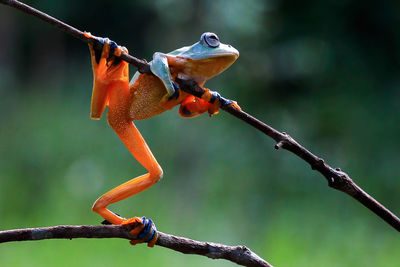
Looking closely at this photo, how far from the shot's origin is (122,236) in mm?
796

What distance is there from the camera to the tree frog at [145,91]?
0.79 meters

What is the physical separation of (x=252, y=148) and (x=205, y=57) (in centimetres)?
163

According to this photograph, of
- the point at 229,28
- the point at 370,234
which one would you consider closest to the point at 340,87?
the point at 229,28

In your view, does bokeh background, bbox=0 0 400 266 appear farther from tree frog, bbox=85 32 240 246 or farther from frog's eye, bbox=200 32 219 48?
frog's eye, bbox=200 32 219 48

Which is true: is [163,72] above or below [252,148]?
below

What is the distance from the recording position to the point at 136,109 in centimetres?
83

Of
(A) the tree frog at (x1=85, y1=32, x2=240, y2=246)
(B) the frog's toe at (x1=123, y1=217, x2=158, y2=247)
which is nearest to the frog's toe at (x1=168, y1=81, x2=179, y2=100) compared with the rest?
(A) the tree frog at (x1=85, y1=32, x2=240, y2=246)

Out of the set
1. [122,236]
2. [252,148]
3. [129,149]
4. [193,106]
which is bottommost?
[122,236]

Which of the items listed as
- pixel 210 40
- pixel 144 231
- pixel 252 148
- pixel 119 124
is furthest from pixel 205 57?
pixel 252 148

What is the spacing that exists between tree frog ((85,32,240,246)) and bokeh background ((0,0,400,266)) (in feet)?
2.74

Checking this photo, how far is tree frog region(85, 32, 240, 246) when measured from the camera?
0.79m

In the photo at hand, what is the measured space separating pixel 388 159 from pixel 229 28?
90 cm

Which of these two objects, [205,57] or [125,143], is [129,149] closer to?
[125,143]

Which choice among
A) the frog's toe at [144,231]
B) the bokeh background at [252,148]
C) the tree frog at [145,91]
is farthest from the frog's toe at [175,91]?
the bokeh background at [252,148]
